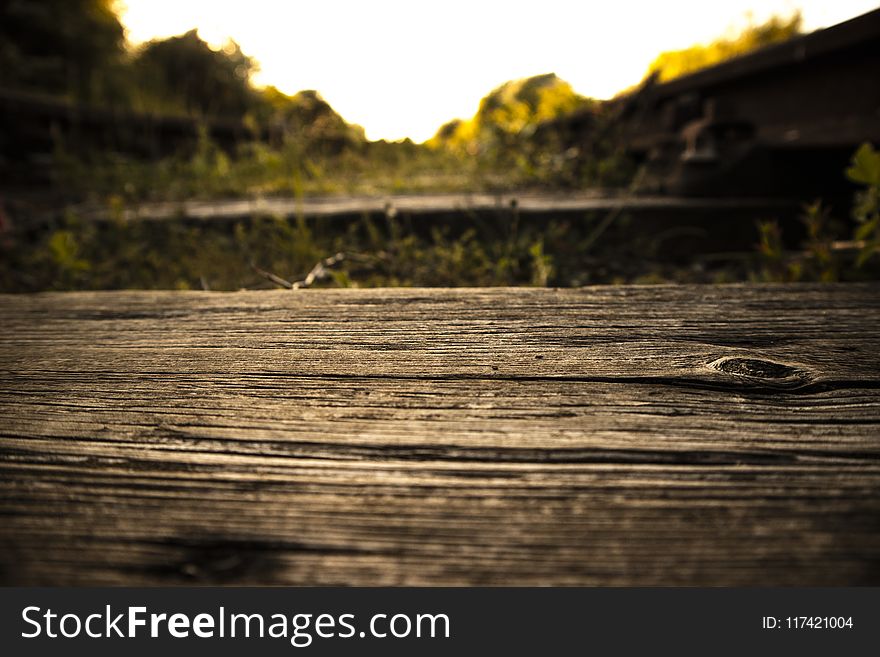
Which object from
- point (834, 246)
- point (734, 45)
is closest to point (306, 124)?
point (734, 45)

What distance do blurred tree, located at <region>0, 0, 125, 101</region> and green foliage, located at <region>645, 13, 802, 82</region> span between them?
388 inches

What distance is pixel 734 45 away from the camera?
1059cm

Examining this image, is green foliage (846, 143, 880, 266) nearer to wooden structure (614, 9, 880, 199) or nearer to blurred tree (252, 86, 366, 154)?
wooden structure (614, 9, 880, 199)

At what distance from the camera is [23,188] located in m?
5.79

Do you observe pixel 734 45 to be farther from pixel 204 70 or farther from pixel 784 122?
pixel 204 70

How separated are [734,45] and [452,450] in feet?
42.0

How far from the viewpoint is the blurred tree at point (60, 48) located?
26.7ft

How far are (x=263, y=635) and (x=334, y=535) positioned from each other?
11 cm

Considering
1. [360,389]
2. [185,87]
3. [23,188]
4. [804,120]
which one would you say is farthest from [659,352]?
[185,87]

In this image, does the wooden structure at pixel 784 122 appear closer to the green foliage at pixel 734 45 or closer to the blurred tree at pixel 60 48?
the green foliage at pixel 734 45

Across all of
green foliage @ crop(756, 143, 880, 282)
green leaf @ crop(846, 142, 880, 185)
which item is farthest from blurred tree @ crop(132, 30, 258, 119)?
green leaf @ crop(846, 142, 880, 185)

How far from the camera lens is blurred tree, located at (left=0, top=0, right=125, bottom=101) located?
812 cm

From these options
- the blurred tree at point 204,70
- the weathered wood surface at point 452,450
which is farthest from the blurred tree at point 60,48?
the weathered wood surface at point 452,450

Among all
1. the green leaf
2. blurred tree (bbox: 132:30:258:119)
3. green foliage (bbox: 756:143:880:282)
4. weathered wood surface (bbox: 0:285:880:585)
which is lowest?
weathered wood surface (bbox: 0:285:880:585)
